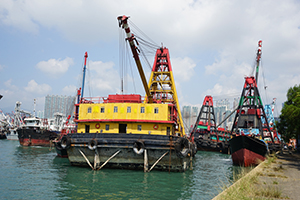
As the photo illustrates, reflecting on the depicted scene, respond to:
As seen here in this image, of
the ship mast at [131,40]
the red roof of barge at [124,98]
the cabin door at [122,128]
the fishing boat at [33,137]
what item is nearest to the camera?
the ship mast at [131,40]

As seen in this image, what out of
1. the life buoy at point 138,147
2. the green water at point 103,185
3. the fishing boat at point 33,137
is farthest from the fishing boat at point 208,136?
the life buoy at point 138,147

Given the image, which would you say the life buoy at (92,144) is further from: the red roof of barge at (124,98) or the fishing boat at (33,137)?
the fishing boat at (33,137)

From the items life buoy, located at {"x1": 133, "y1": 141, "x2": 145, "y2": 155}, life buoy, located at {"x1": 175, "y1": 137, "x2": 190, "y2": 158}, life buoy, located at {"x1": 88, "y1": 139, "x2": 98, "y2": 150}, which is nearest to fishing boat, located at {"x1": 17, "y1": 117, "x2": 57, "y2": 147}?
life buoy, located at {"x1": 88, "y1": 139, "x2": 98, "y2": 150}

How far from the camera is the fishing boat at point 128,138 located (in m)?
20.5

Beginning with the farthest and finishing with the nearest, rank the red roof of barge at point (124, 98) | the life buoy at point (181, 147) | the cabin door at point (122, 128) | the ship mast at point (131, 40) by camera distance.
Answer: the red roof of barge at point (124, 98), the cabin door at point (122, 128), the ship mast at point (131, 40), the life buoy at point (181, 147)

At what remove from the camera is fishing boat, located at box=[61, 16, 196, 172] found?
20.5 m

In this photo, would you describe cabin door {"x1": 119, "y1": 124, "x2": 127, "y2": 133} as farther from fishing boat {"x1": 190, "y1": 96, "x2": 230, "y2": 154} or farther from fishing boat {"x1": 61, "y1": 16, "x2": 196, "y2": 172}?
fishing boat {"x1": 190, "y1": 96, "x2": 230, "y2": 154}

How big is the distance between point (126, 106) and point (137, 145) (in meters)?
4.90

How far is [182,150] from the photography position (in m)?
20.8

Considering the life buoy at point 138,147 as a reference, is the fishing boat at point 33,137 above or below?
below

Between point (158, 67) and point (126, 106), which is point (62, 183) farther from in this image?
point (158, 67)

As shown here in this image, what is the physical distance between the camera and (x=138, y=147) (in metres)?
20.4

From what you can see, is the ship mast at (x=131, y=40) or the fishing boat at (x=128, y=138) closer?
the fishing boat at (x=128, y=138)

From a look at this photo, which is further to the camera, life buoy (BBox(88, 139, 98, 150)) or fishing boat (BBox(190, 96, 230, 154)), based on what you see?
fishing boat (BBox(190, 96, 230, 154))
